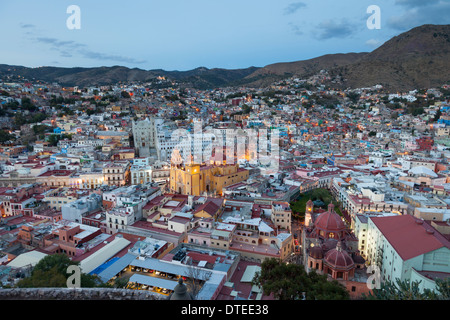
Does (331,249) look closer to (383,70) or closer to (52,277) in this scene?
(52,277)

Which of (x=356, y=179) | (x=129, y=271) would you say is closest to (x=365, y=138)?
(x=356, y=179)

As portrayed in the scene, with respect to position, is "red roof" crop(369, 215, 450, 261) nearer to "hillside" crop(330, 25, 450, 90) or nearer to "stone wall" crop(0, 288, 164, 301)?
"stone wall" crop(0, 288, 164, 301)

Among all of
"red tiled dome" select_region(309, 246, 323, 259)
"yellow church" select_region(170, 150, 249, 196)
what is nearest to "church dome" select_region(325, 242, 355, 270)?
"red tiled dome" select_region(309, 246, 323, 259)

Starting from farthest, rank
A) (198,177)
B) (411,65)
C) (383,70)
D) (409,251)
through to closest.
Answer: (383,70)
(411,65)
(198,177)
(409,251)

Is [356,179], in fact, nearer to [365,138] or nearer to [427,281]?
[427,281]

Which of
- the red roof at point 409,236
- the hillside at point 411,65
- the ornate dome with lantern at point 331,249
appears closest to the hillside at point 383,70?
the hillside at point 411,65

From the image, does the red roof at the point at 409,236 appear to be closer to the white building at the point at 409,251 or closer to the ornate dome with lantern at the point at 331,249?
the white building at the point at 409,251

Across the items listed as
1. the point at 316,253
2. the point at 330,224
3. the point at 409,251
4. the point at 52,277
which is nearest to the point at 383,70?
the point at 330,224
